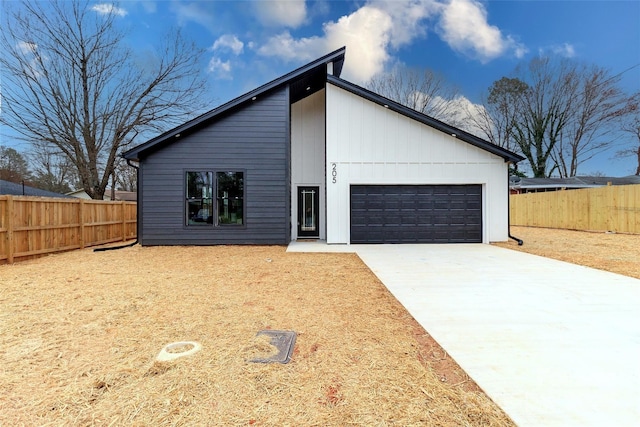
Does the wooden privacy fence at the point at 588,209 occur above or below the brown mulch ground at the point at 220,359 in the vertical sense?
above

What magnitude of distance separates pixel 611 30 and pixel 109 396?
2785 cm

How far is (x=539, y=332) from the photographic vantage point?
315 centimetres

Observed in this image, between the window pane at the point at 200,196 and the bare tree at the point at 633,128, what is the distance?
30.2m

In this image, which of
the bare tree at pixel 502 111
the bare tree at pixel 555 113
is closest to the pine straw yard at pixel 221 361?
the bare tree at pixel 502 111

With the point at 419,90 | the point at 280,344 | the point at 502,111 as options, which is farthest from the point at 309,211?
the point at 502,111

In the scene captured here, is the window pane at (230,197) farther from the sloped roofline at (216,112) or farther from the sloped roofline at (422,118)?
the sloped roofline at (422,118)

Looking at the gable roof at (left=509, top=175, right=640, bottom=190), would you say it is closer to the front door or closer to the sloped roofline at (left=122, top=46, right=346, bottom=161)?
the front door

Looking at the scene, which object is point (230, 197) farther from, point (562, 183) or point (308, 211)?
point (562, 183)

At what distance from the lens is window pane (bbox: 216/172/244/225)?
33.3 feet

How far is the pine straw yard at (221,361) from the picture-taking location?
6.31 ft

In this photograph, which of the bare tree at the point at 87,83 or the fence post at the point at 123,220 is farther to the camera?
the bare tree at the point at 87,83

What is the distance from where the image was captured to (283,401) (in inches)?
80.1

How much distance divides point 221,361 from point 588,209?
16.9m

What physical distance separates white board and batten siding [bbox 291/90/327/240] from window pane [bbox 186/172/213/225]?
2.97m
